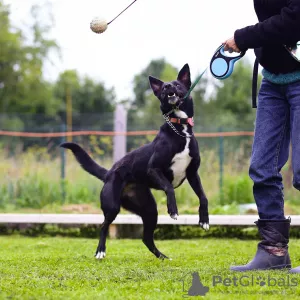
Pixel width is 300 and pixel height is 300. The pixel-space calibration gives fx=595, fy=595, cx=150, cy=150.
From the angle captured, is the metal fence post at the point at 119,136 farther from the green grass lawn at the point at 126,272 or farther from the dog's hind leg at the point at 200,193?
the dog's hind leg at the point at 200,193

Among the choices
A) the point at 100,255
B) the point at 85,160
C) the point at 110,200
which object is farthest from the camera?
the point at 85,160

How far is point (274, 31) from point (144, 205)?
1606mm

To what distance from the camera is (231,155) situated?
8.77 meters

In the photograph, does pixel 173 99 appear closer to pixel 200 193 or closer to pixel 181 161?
pixel 181 161

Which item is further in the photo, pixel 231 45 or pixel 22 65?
pixel 22 65

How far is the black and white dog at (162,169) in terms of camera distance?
3729mm

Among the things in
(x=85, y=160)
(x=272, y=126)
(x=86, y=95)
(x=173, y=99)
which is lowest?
(x=86, y=95)

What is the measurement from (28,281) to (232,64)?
1.56 meters

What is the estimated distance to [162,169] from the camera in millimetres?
3777

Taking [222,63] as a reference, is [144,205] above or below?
below

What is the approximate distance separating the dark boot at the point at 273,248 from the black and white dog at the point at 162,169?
516 mm

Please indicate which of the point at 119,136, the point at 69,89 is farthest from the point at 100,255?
the point at 69,89

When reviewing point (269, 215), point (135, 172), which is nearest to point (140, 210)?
point (135, 172)
